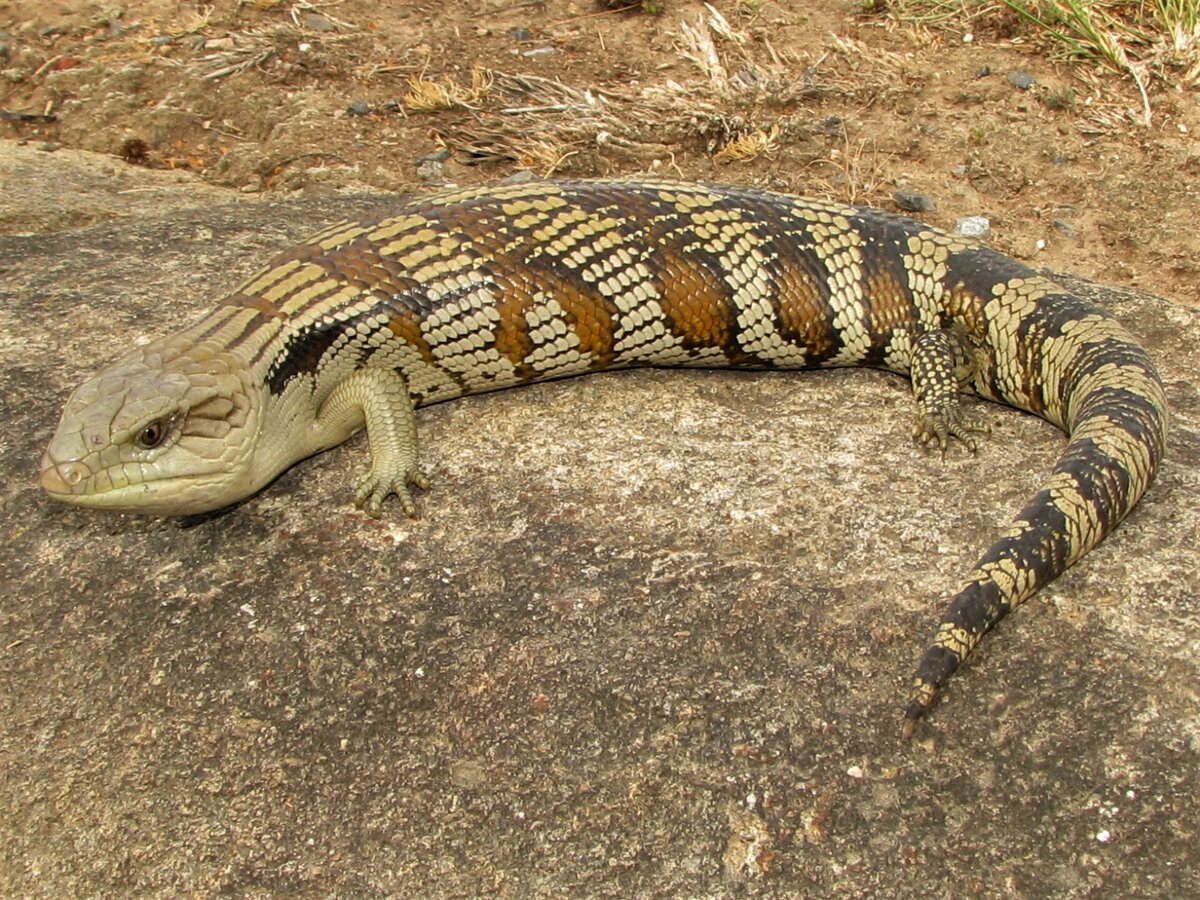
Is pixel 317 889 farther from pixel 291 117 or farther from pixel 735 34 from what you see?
pixel 735 34

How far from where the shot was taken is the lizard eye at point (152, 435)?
4.59 metres

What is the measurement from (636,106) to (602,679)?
22.4 ft

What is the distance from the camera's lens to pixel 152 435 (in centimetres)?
462

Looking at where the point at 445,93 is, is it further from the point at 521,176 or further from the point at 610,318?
the point at 610,318

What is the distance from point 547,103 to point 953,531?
21.3ft

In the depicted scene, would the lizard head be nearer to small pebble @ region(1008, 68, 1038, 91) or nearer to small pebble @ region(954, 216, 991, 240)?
small pebble @ region(954, 216, 991, 240)

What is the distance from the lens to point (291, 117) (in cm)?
992

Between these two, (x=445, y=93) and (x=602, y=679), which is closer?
(x=602, y=679)

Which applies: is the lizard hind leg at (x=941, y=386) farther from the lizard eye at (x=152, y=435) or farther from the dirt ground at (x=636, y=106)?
the lizard eye at (x=152, y=435)

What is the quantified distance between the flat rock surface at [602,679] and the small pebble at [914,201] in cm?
364

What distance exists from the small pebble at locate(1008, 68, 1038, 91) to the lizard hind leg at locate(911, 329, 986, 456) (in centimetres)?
489

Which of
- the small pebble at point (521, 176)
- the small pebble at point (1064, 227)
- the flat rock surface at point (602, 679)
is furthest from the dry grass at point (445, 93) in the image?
the flat rock surface at point (602, 679)

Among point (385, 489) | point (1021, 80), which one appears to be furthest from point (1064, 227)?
point (385, 489)

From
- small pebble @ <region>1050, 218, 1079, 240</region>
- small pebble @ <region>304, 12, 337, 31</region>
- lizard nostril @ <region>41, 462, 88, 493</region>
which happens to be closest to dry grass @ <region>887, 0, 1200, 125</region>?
small pebble @ <region>1050, 218, 1079, 240</region>
